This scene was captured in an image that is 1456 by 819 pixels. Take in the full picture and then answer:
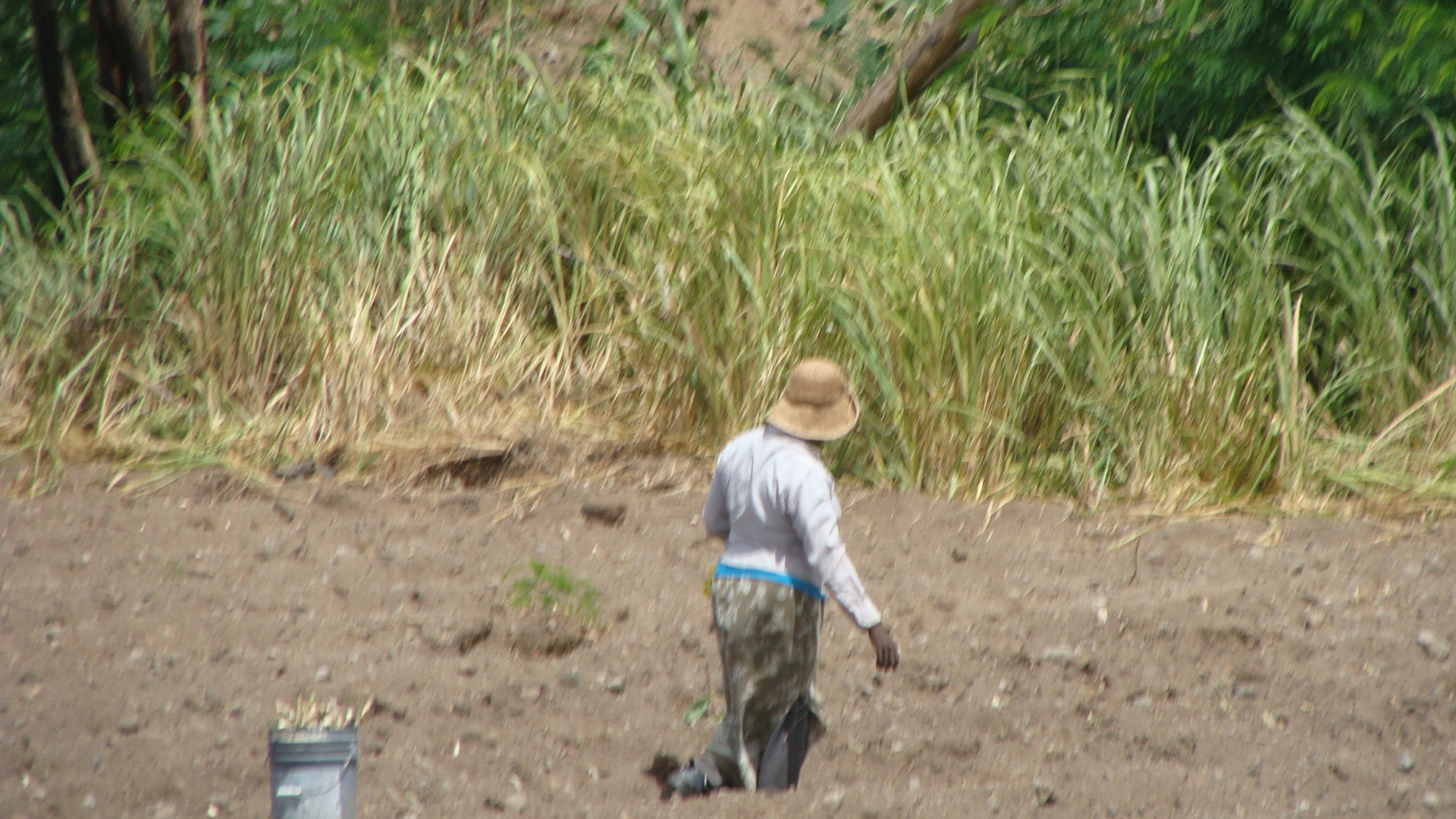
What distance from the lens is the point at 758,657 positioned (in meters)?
3.37

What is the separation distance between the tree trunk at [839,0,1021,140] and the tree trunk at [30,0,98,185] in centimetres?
385

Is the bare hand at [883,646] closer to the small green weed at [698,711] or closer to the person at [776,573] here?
the person at [776,573]

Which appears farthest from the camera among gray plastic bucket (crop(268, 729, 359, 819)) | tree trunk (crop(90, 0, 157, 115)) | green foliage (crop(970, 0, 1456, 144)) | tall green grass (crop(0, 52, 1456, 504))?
tree trunk (crop(90, 0, 157, 115))

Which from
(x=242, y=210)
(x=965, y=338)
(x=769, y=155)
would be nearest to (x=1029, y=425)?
(x=965, y=338)

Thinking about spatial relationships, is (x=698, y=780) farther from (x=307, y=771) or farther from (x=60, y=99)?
(x=60, y=99)

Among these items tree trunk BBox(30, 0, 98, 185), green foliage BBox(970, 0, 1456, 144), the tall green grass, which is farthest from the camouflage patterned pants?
tree trunk BBox(30, 0, 98, 185)

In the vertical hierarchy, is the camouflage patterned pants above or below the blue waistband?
below

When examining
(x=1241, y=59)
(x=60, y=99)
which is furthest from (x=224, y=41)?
(x=1241, y=59)

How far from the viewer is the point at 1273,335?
5.46m

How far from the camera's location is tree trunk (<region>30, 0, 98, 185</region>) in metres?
6.93

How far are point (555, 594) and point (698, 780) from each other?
1.24m

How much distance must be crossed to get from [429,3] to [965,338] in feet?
15.2

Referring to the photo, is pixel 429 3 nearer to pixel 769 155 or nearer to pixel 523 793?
pixel 769 155

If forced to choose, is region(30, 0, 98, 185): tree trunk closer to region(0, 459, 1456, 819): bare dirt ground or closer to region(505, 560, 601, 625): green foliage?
region(0, 459, 1456, 819): bare dirt ground
